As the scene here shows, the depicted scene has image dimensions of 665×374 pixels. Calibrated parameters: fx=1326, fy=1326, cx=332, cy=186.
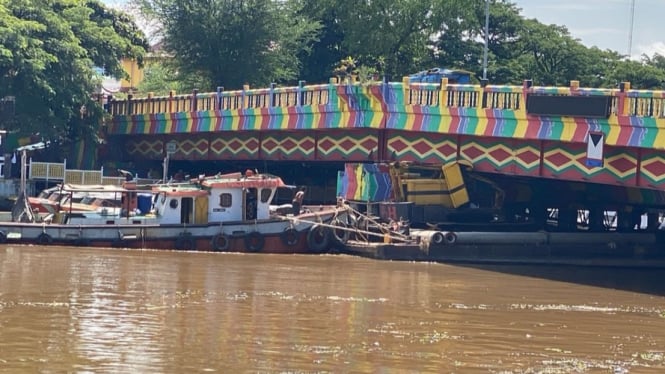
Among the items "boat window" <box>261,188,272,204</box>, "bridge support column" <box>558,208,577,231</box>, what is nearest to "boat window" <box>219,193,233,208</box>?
"boat window" <box>261,188,272,204</box>

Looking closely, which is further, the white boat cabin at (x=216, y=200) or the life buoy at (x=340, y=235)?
the life buoy at (x=340, y=235)

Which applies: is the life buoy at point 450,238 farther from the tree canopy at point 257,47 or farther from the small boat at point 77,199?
the tree canopy at point 257,47

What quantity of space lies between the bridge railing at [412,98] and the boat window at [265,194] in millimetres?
5195

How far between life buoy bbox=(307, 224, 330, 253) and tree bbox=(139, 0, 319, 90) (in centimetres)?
2074

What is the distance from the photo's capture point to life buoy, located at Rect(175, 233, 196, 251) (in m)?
39.4

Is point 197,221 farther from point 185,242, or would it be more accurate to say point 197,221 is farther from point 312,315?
point 312,315

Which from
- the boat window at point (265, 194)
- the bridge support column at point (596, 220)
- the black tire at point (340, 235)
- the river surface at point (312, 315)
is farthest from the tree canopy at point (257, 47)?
the bridge support column at point (596, 220)

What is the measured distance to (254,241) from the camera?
39.8m

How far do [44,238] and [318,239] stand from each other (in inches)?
320

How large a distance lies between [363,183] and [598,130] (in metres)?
9.24

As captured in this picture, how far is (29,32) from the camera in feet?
158

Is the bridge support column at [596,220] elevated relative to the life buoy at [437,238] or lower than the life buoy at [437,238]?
elevated

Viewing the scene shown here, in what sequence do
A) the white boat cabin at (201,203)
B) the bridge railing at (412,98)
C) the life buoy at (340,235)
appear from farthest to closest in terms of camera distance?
1. the life buoy at (340,235)
2. the white boat cabin at (201,203)
3. the bridge railing at (412,98)

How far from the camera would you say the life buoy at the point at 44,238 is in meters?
38.5
